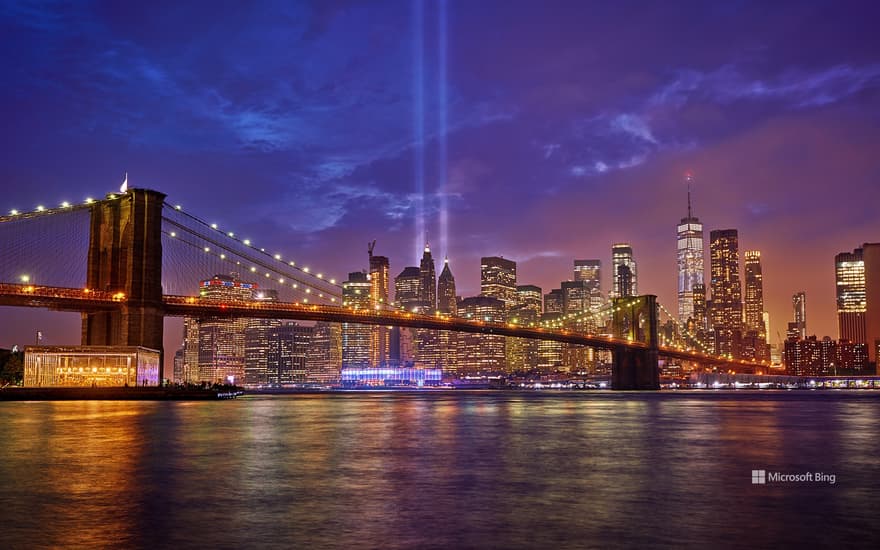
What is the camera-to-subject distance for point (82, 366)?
78.6 metres

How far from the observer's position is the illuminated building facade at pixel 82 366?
78.1 metres

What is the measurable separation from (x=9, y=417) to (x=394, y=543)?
42559 millimetres

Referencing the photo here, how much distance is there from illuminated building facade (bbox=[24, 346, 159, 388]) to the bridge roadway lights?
8077 centimetres

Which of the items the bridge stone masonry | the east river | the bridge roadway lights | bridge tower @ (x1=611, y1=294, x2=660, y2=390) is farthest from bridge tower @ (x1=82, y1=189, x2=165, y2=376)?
the bridge roadway lights

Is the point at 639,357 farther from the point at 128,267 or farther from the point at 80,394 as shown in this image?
the point at 80,394

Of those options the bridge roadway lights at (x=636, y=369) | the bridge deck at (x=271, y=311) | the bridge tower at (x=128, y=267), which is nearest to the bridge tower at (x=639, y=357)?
the bridge roadway lights at (x=636, y=369)

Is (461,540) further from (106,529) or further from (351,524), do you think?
(106,529)

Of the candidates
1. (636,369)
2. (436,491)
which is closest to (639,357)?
(636,369)

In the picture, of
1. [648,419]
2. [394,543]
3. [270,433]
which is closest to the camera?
→ [394,543]

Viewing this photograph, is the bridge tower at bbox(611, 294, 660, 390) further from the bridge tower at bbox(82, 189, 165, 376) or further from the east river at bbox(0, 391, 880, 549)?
the east river at bbox(0, 391, 880, 549)

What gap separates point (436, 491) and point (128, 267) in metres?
73.0

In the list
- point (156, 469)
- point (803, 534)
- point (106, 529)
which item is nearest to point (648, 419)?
point (156, 469)

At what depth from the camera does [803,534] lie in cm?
1229

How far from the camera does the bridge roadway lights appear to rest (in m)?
136
